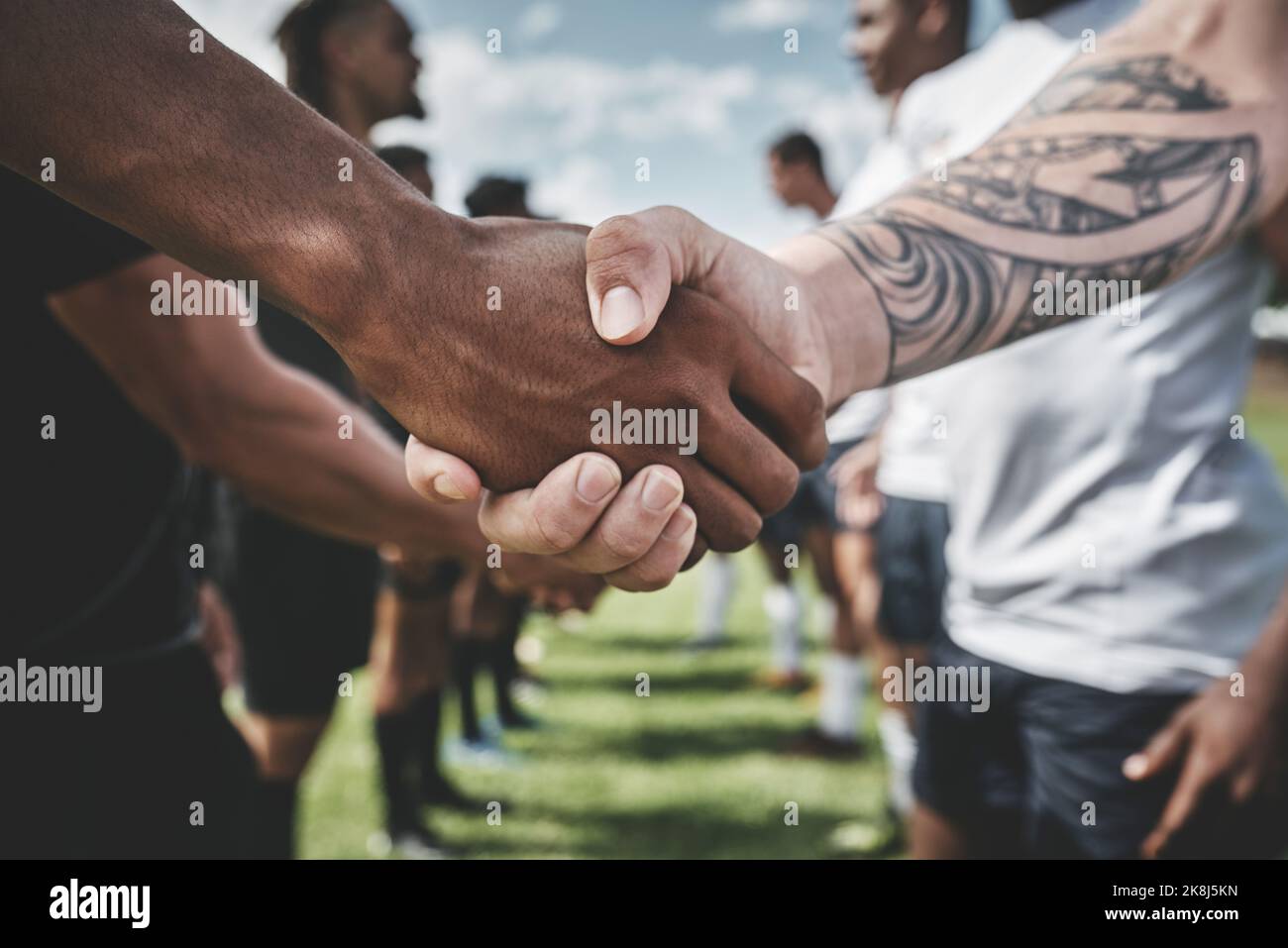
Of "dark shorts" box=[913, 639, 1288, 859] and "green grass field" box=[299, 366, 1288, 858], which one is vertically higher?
"dark shorts" box=[913, 639, 1288, 859]

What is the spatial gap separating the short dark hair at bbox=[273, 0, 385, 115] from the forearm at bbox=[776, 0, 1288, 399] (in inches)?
108

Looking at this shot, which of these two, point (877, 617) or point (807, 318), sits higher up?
point (807, 318)

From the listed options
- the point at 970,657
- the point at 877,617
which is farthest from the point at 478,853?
the point at 970,657

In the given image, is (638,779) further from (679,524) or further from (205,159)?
(205,159)

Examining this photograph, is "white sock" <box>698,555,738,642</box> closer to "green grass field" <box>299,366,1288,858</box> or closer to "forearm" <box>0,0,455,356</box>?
"green grass field" <box>299,366,1288,858</box>

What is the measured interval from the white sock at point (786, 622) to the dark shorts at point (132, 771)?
4839 mm

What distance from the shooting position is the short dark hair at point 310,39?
3.38m

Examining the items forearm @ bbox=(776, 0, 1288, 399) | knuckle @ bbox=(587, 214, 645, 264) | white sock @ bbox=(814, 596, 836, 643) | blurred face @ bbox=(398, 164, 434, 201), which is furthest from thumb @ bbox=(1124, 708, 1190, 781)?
white sock @ bbox=(814, 596, 836, 643)

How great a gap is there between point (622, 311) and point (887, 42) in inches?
151

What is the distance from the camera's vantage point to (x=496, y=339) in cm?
120

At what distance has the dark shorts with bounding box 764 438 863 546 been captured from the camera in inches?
218

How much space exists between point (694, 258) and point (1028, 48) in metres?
1.43
